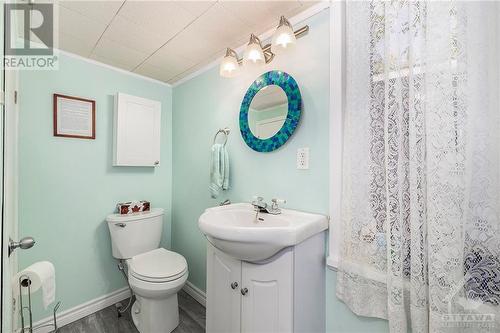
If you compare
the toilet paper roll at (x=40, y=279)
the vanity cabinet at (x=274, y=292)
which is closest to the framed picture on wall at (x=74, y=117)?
the toilet paper roll at (x=40, y=279)

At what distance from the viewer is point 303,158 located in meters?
1.25

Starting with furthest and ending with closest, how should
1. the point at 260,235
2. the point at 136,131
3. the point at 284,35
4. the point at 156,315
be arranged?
the point at 136,131, the point at 156,315, the point at 284,35, the point at 260,235

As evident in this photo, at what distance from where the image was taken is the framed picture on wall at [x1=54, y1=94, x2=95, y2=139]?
162 centimetres

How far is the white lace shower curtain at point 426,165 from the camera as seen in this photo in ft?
2.29

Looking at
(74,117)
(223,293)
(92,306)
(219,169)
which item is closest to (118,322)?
(92,306)

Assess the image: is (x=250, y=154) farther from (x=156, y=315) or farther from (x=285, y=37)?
(x=156, y=315)

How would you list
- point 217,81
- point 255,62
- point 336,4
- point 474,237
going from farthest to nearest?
point 217,81
point 255,62
point 336,4
point 474,237

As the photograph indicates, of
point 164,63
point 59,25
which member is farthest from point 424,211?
point 59,25

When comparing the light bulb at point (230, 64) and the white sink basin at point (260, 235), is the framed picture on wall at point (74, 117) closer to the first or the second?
the light bulb at point (230, 64)

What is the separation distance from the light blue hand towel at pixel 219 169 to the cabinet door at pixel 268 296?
0.70 m

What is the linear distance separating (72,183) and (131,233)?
0.60 metres

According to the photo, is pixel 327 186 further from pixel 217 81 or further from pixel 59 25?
pixel 59 25

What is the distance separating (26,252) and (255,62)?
2.01 meters

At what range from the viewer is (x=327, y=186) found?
1.16 metres
